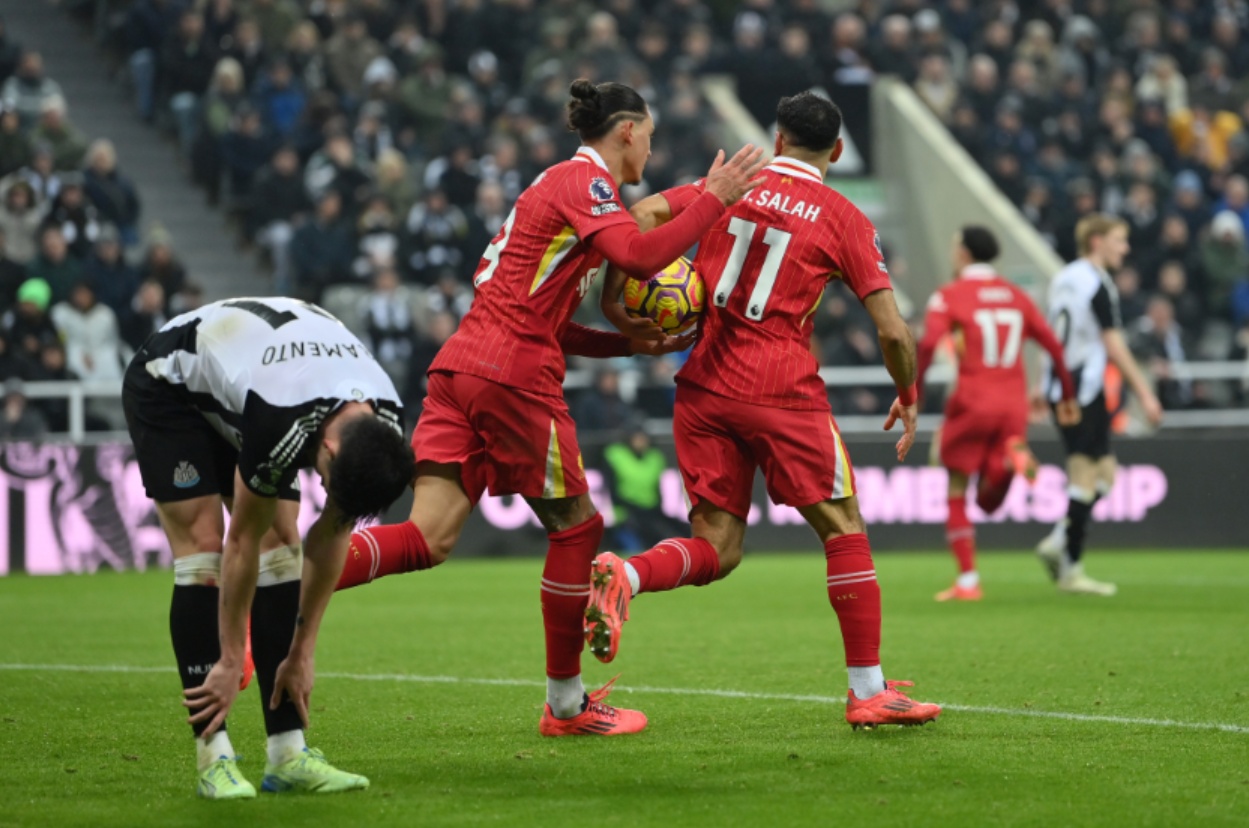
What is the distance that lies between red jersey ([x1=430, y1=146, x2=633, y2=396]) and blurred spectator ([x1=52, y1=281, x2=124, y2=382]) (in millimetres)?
10504

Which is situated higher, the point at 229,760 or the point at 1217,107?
the point at 1217,107

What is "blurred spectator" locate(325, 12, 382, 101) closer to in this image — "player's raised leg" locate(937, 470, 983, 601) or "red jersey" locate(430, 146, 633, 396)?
"player's raised leg" locate(937, 470, 983, 601)

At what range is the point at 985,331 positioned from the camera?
11.7 metres

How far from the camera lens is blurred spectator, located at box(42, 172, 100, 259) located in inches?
643

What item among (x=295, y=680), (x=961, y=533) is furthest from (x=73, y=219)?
(x=295, y=680)

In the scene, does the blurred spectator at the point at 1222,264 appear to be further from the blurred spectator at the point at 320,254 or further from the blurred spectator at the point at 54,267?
the blurred spectator at the point at 54,267

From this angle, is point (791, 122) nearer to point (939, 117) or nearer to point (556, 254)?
point (556, 254)

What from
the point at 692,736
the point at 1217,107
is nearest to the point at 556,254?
the point at 692,736

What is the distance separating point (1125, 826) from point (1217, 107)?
2116cm

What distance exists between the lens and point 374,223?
17.8 meters

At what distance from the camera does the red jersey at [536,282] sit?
5957mm

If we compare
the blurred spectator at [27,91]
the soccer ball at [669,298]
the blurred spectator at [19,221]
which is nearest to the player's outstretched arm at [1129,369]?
the soccer ball at [669,298]

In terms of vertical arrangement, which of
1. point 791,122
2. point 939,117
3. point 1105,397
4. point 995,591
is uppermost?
point 939,117

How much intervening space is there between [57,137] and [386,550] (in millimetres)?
12583
